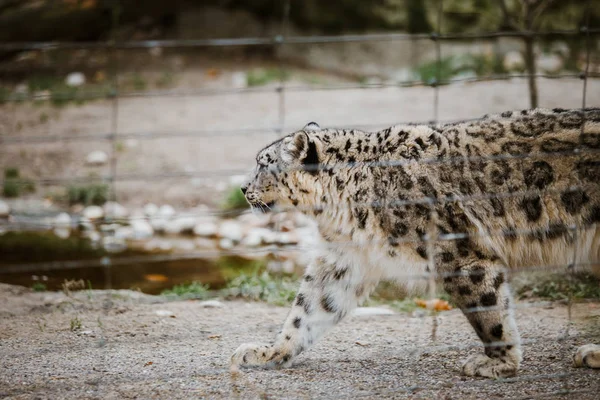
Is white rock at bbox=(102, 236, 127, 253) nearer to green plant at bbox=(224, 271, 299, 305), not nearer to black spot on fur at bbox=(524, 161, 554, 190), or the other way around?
green plant at bbox=(224, 271, 299, 305)

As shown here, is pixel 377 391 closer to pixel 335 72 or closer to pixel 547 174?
pixel 547 174

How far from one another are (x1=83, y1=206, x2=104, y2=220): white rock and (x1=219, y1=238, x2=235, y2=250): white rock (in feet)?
4.37

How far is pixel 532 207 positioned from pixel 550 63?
29.0 ft

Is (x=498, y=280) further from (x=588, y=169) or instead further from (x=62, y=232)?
(x=62, y=232)

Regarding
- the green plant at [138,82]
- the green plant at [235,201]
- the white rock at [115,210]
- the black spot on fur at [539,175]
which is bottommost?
the white rock at [115,210]

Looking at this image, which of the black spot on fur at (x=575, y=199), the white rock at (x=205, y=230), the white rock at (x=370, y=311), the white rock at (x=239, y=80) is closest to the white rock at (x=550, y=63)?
the white rock at (x=239, y=80)

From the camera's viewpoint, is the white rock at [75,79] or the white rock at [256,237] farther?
the white rock at [75,79]

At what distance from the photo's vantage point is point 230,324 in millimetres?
5469

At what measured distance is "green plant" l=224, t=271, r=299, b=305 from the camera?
6129 mm

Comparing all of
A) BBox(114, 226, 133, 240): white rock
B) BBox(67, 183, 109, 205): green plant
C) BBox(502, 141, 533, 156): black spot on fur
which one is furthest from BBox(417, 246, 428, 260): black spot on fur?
BBox(67, 183, 109, 205): green plant

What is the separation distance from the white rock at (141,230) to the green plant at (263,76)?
13.6ft

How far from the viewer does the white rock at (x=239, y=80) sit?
1245 cm

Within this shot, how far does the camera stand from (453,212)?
4449mm

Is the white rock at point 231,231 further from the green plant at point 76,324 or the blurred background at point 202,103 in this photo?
the green plant at point 76,324
